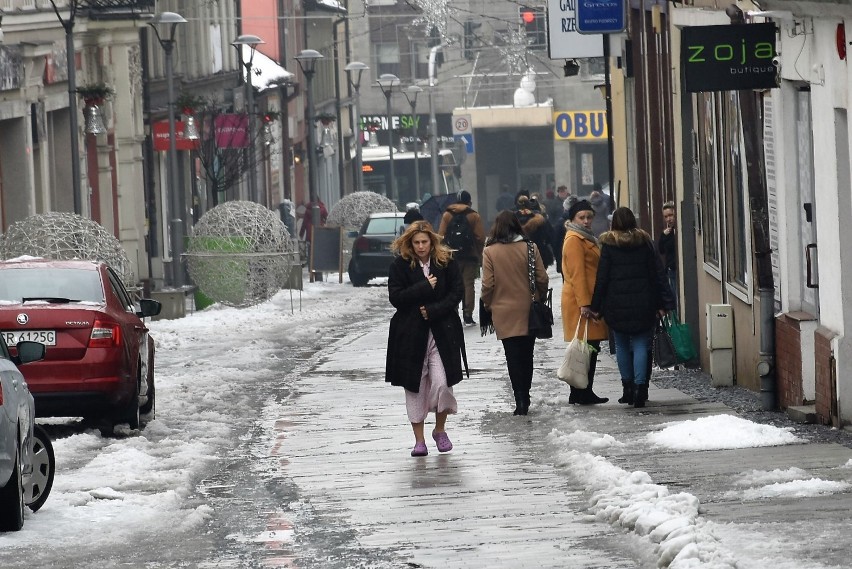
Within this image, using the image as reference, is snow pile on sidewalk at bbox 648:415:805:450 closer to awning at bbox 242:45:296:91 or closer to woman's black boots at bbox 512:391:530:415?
woman's black boots at bbox 512:391:530:415

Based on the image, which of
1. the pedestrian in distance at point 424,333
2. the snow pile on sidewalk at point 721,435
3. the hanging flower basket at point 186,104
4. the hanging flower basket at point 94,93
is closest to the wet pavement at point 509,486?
the snow pile on sidewalk at point 721,435

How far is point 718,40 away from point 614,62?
1768cm

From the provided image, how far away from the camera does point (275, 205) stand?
61000 millimetres

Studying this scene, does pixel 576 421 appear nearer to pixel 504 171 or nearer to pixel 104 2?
pixel 104 2

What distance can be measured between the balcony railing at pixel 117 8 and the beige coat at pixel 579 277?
21.6 metres

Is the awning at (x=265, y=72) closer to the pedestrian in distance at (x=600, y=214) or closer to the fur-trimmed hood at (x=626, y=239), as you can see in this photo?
the pedestrian in distance at (x=600, y=214)

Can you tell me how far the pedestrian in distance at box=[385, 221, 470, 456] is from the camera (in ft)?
44.1

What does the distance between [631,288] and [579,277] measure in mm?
805

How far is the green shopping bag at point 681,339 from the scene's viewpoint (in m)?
19.5

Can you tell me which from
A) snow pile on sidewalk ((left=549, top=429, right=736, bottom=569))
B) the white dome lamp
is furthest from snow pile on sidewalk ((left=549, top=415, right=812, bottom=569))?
the white dome lamp

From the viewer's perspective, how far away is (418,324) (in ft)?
44.2

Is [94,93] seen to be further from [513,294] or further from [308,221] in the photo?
[513,294]

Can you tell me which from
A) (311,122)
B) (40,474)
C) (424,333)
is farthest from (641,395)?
(311,122)

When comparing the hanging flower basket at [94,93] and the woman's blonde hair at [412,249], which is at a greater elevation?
the hanging flower basket at [94,93]
